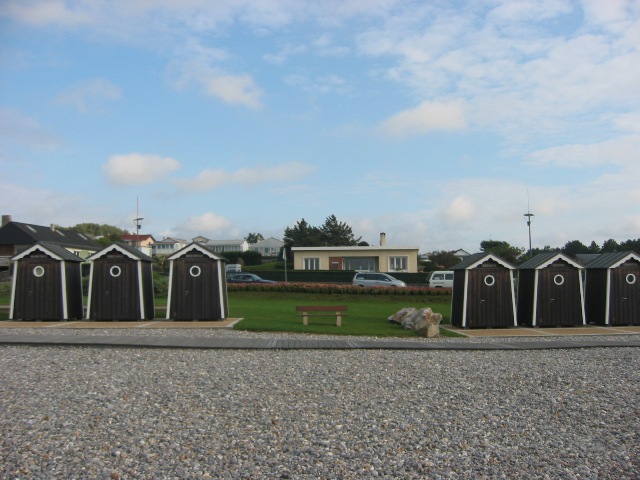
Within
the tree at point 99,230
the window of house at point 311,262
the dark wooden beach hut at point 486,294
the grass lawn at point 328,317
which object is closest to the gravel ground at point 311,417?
the grass lawn at point 328,317

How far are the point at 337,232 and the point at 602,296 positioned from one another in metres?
71.0

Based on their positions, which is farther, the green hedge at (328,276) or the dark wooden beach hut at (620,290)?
the green hedge at (328,276)

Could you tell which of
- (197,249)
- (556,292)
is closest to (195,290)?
(197,249)

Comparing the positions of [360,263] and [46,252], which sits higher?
[360,263]

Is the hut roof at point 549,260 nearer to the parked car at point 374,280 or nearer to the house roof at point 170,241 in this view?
the parked car at point 374,280

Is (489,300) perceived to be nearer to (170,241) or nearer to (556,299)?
(556,299)

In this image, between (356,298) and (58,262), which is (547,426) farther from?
(356,298)

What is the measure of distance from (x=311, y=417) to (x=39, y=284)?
1617cm

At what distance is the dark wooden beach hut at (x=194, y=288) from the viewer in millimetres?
21828

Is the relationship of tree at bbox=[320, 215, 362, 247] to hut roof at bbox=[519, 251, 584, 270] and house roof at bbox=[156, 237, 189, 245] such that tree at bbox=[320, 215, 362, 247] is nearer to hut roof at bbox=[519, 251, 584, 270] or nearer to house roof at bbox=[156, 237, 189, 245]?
house roof at bbox=[156, 237, 189, 245]

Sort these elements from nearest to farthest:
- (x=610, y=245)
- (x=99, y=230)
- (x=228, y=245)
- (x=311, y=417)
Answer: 1. (x=311, y=417)
2. (x=610, y=245)
3. (x=99, y=230)
4. (x=228, y=245)

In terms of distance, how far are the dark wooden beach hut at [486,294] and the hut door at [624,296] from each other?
3.90m

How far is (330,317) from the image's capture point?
2383 cm

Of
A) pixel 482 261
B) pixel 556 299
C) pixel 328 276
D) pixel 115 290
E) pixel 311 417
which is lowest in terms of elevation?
pixel 311 417
